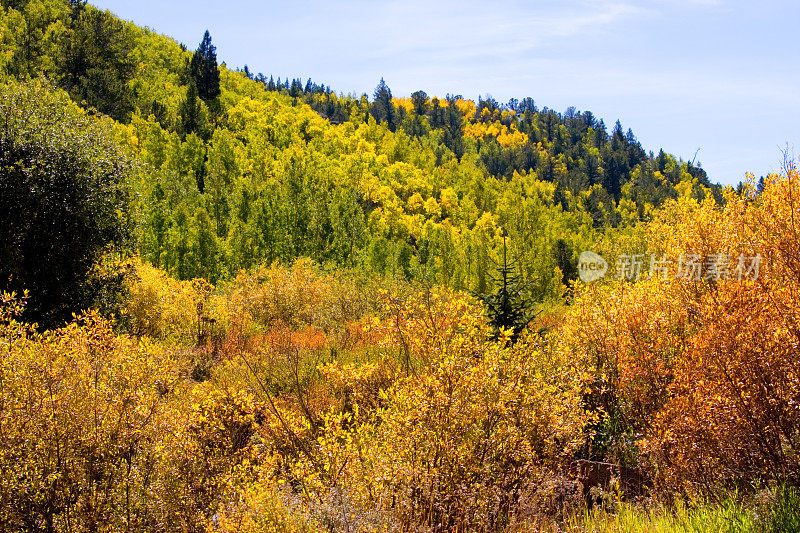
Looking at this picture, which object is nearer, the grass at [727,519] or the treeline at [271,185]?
the grass at [727,519]

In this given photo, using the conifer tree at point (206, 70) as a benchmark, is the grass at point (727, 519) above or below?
below


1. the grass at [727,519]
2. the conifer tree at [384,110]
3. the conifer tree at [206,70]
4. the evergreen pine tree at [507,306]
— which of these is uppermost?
the conifer tree at [384,110]

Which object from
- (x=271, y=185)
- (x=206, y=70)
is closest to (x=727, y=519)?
(x=271, y=185)

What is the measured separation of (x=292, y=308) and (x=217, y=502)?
539 inches

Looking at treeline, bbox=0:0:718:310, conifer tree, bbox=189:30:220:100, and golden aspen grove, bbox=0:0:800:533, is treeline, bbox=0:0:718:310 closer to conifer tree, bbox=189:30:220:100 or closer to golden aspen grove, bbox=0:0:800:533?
conifer tree, bbox=189:30:220:100

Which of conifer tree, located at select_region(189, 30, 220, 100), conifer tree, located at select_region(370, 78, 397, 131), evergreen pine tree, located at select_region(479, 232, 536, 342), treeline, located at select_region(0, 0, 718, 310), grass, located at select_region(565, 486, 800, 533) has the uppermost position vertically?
Result: conifer tree, located at select_region(370, 78, 397, 131)

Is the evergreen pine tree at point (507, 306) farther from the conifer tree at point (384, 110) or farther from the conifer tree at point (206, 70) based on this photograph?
the conifer tree at point (384, 110)

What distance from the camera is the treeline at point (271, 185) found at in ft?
111

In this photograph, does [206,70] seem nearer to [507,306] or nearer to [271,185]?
[271,185]

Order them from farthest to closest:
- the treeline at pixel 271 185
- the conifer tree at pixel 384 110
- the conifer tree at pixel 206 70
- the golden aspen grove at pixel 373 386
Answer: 1. the conifer tree at pixel 384 110
2. the conifer tree at pixel 206 70
3. the treeline at pixel 271 185
4. the golden aspen grove at pixel 373 386

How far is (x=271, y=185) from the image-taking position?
40.7 metres

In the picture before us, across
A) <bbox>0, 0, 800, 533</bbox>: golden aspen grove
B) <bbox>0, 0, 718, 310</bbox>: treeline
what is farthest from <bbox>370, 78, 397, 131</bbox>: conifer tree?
<bbox>0, 0, 800, 533</bbox>: golden aspen grove

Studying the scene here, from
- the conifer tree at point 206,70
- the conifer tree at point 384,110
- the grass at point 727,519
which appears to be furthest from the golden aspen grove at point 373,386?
the conifer tree at point 384,110

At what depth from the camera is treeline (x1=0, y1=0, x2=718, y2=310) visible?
1330 inches
